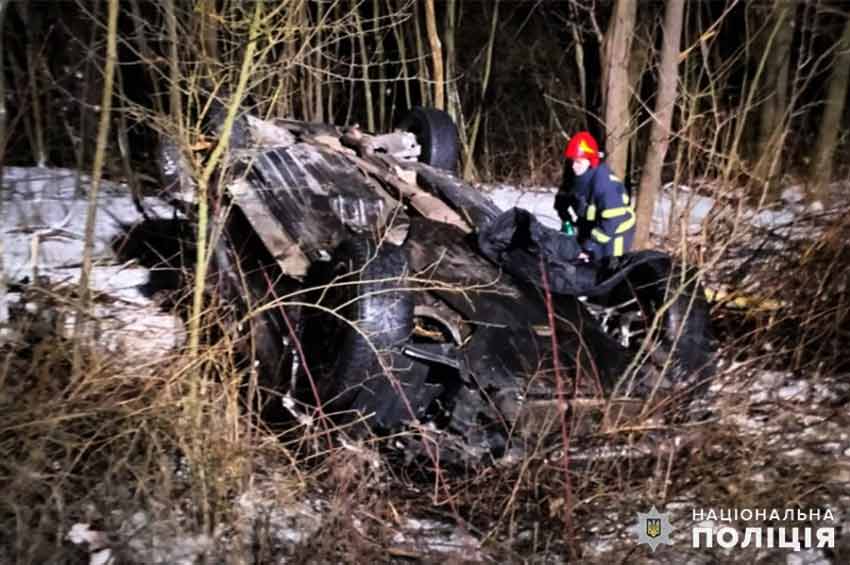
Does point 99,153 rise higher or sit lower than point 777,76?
lower

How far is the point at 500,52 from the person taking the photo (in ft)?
38.8

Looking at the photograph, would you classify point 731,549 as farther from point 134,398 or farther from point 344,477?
point 134,398

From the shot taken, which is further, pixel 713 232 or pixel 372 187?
pixel 713 232

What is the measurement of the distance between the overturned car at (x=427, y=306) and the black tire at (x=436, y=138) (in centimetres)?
109

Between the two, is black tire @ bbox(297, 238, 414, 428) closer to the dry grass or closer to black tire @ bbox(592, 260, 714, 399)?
the dry grass

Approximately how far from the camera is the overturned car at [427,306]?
390 centimetres

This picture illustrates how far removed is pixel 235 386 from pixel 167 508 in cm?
60

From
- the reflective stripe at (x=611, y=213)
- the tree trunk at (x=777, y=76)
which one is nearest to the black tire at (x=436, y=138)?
the reflective stripe at (x=611, y=213)

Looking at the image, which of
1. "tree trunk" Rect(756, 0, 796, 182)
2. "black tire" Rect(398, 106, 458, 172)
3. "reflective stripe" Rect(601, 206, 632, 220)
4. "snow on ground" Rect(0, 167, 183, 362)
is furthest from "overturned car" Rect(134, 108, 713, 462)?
"tree trunk" Rect(756, 0, 796, 182)

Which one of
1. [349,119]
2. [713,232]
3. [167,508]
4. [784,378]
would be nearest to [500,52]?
[349,119]

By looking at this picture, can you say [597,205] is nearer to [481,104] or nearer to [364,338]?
[364,338]

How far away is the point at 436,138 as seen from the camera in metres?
6.89

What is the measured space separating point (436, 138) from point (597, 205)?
68.0 inches

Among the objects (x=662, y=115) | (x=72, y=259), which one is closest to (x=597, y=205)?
(x=662, y=115)
